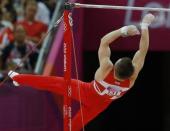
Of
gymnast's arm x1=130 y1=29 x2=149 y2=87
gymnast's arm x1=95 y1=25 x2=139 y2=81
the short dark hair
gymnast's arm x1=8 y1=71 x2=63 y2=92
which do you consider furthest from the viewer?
gymnast's arm x1=8 y1=71 x2=63 y2=92

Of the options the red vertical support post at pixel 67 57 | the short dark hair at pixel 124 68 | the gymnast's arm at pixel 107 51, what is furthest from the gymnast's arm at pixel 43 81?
the short dark hair at pixel 124 68

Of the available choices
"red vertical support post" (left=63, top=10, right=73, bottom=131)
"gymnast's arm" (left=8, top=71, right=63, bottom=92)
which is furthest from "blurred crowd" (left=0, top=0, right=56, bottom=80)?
"red vertical support post" (left=63, top=10, right=73, bottom=131)

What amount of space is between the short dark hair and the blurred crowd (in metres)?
2.77

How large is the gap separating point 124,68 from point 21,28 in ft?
10.0

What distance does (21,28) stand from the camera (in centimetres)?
891

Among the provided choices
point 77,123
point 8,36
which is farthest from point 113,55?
point 77,123

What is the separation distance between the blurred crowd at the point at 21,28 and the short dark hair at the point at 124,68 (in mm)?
2769

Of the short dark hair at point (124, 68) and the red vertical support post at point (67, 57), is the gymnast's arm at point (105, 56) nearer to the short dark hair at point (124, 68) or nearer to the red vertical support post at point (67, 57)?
the short dark hair at point (124, 68)

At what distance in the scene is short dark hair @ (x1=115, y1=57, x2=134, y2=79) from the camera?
20.3 feet

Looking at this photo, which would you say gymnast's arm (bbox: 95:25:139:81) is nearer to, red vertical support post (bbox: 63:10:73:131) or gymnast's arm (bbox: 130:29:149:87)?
gymnast's arm (bbox: 130:29:149:87)

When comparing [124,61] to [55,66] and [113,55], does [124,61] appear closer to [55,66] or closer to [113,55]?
[55,66]

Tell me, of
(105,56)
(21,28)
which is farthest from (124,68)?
(21,28)

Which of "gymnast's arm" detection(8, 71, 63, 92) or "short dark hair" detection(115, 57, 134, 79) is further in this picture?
"gymnast's arm" detection(8, 71, 63, 92)

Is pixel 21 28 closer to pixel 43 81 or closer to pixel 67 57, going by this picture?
pixel 43 81
